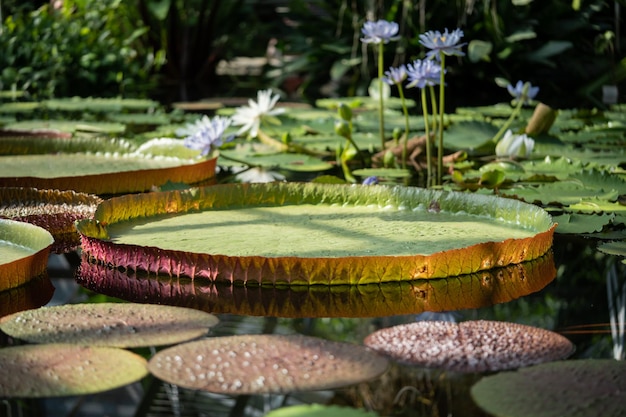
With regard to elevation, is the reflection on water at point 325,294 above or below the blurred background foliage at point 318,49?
below

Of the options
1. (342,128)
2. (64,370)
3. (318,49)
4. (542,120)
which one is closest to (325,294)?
(64,370)

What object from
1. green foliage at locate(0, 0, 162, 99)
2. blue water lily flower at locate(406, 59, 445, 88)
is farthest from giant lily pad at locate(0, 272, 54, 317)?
green foliage at locate(0, 0, 162, 99)

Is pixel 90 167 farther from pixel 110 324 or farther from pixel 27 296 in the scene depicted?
pixel 110 324

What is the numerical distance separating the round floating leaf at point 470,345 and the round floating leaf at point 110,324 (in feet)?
0.90

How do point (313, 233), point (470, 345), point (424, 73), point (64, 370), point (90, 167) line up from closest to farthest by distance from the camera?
1. point (64, 370)
2. point (470, 345)
3. point (313, 233)
4. point (424, 73)
5. point (90, 167)

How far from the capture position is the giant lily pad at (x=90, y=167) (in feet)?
8.76

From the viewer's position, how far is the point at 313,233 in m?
2.01

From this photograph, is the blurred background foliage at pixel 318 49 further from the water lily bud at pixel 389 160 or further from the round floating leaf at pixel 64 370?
the round floating leaf at pixel 64 370

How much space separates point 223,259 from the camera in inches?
68.5

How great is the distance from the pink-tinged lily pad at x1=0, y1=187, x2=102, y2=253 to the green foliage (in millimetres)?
3844

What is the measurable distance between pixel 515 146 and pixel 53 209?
4.61 feet

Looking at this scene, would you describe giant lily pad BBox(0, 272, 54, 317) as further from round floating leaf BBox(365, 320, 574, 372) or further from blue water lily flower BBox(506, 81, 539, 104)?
blue water lily flower BBox(506, 81, 539, 104)

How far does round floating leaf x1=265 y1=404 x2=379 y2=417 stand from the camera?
3.63ft

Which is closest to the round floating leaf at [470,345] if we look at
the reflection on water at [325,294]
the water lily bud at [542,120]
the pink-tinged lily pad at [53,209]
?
the reflection on water at [325,294]
